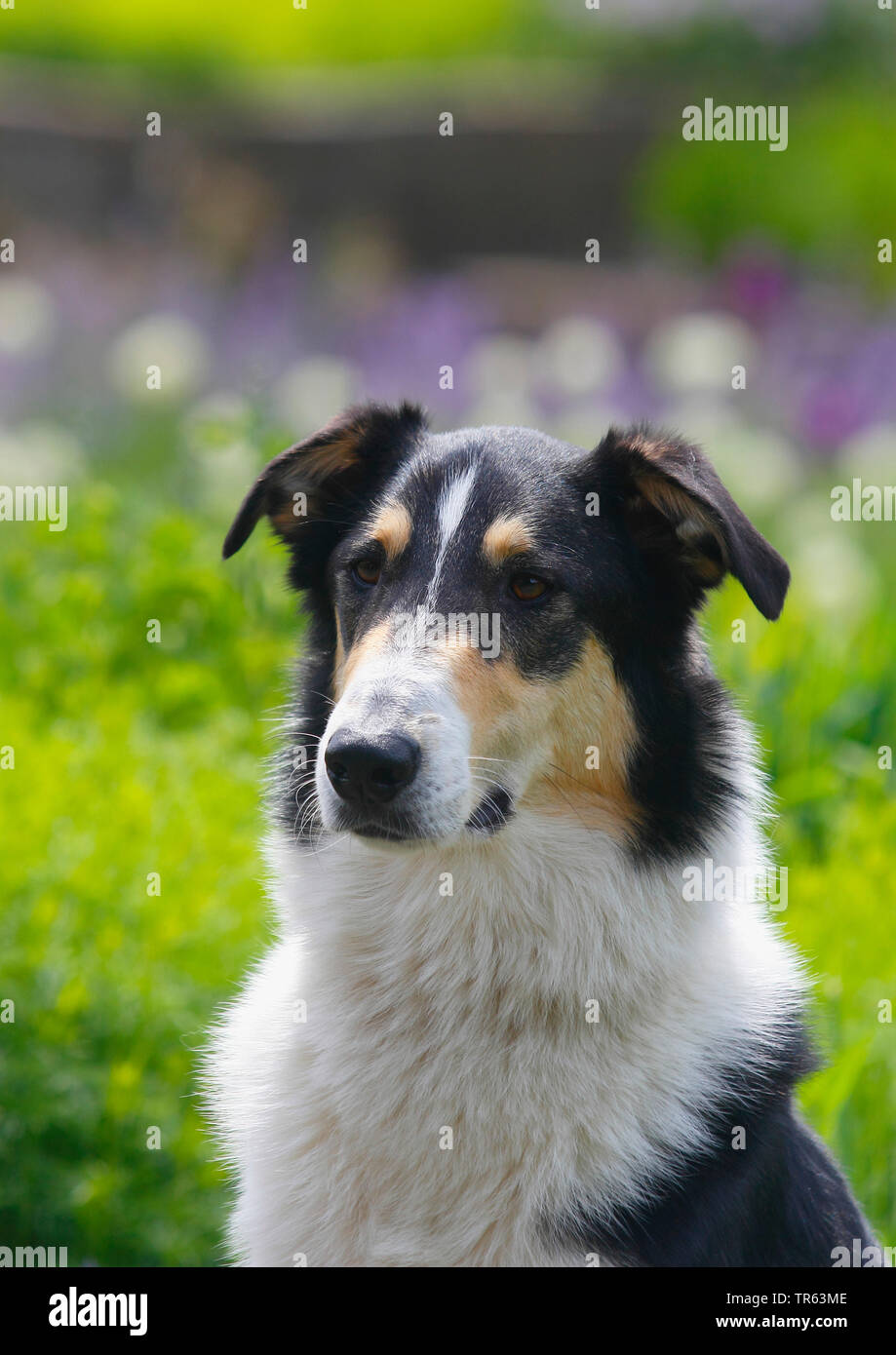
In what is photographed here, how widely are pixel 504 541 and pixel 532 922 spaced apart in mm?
805

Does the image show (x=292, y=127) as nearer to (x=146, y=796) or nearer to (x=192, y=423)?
(x=192, y=423)

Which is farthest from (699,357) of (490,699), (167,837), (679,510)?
(490,699)

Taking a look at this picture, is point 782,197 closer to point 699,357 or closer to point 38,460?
point 699,357

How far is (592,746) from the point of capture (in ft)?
10.5

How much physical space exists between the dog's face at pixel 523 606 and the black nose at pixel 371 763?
0.07ft

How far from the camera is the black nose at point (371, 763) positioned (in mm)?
2750

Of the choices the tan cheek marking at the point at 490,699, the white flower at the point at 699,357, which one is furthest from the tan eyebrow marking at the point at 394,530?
the white flower at the point at 699,357

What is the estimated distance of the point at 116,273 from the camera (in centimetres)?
1151

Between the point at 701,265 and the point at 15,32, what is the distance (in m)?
6.87

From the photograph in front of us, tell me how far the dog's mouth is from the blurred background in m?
1.61

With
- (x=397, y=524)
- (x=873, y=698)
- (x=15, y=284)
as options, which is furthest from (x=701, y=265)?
(x=397, y=524)

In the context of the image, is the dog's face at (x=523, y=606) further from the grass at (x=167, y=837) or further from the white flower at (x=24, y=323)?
the white flower at (x=24, y=323)

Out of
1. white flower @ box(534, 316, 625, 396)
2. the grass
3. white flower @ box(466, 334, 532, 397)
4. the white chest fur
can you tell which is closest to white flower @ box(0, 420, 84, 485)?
the grass

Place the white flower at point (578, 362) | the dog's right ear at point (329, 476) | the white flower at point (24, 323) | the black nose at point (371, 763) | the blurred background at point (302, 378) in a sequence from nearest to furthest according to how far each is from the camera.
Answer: the black nose at point (371, 763)
the dog's right ear at point (329, 476)
the blurred background at point (302, 378)
the white flower at point (578, 362)
the white flower at point (24, 323)
